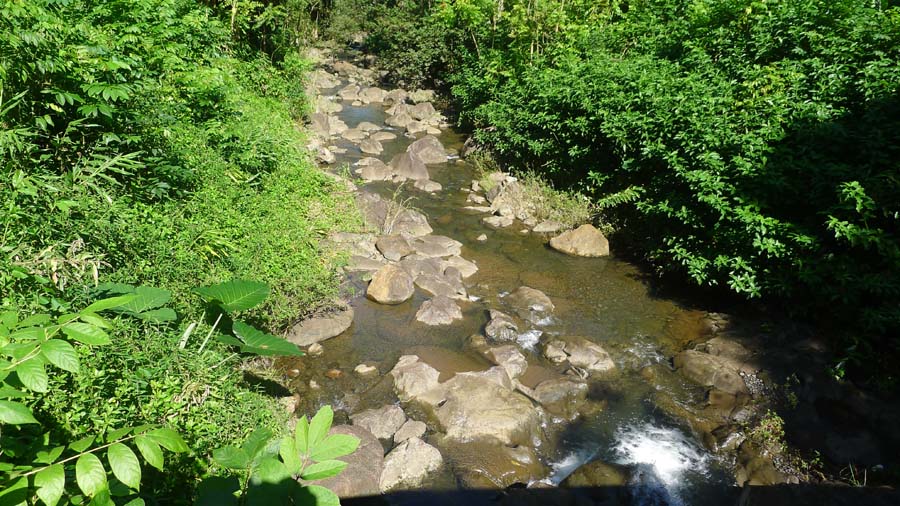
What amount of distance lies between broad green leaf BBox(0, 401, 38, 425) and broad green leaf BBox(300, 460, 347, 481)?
0.72m

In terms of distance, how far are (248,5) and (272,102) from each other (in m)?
1.87

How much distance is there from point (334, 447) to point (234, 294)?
2.24 meters

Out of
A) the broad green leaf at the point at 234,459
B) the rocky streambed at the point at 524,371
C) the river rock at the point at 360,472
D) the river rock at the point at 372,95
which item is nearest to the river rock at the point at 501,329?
the rocky streambed at the point at 524,371

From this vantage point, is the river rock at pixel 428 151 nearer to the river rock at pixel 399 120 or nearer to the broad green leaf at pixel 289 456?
the river rock at pixel 399 120

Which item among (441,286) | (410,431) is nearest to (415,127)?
(441,286)

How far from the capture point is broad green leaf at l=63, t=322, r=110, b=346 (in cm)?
149

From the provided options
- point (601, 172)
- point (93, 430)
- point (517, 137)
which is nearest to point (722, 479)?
point (93, 430)

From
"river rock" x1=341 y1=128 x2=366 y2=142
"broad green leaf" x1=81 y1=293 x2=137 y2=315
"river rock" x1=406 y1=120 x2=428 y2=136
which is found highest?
"broad green leaf" x1=81 y1=293 x2=137 y2=315

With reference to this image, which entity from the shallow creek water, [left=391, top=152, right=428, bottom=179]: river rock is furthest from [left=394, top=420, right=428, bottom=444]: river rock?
[left=391, top=152, right=428, bottom=179]: river rock

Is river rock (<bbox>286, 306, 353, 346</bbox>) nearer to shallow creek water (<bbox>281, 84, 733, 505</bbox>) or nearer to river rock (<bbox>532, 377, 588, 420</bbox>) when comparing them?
shallow creek water (<bbox>281, 84, 733, 505</bbox>)

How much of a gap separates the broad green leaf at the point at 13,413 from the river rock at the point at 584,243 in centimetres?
891

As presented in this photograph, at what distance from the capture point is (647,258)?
30.3 ft

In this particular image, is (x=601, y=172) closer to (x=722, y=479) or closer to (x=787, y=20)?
(x=787, y=20)

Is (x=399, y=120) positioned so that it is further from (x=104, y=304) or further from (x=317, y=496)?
(x=317, y=496)
